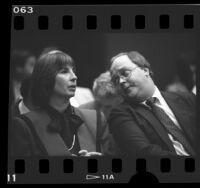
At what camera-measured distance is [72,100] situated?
415 centimetres

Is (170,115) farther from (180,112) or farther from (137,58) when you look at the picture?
(137,58)

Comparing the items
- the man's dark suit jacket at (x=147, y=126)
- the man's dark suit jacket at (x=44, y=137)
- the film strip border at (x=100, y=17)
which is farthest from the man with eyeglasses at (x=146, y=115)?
the film strip border at (x=100, y=17)

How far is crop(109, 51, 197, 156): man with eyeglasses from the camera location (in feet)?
13.5

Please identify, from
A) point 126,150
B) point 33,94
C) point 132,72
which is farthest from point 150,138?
point 33,94

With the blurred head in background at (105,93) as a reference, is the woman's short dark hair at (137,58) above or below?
above

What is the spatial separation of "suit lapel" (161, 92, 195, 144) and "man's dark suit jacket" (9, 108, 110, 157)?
1.38 feet

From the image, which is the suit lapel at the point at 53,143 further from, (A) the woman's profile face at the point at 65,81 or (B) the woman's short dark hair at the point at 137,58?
(B) the woman's short dark hair at the point at 137,58

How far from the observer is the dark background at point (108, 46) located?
413 centimetres

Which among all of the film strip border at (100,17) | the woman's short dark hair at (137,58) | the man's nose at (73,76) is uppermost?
the film strip border at (100,17)

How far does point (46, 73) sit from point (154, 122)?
71cm

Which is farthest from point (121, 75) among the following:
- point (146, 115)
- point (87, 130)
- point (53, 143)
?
point (53, 143)

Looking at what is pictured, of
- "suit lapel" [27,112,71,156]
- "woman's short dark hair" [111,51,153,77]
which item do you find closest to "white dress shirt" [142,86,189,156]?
"woman's short dark hair" [111,51,153,77]

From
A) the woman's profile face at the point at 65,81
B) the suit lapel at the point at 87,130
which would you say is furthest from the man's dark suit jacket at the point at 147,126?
the woman's profile face at the point at 65,81

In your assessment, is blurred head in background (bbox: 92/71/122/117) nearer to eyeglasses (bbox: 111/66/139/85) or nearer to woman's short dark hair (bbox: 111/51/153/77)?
eyeglasses (bbox: 111/66/139/85)
